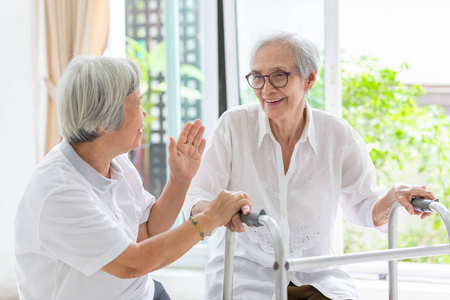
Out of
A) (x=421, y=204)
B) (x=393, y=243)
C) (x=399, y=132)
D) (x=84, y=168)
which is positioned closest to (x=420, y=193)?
(x=421, y=204)

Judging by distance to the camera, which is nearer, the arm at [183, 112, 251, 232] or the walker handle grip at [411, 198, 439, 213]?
the walker handle grip at [411, 198, 439, 213]

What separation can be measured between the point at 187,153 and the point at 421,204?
76 centimetres

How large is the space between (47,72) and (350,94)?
1787 millimetres

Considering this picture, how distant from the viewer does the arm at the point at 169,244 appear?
1.43m

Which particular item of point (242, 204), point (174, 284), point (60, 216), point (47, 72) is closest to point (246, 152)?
point (242, 204)

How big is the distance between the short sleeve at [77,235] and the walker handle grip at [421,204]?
90cm

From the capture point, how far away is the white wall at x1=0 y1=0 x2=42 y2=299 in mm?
2895

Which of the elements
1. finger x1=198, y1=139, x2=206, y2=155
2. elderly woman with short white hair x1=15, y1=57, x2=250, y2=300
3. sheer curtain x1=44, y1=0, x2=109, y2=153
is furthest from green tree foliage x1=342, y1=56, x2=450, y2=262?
elderly woman with short white hair x1=15, y1=57, x2=250, y2=300

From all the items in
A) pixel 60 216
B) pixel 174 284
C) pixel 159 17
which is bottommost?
pixel 174 284

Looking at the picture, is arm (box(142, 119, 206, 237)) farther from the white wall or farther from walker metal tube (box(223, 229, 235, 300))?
the white wall

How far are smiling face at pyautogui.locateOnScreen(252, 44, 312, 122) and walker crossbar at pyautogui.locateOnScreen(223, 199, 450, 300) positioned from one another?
1.56 feet

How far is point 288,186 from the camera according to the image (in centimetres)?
189

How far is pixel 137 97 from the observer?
158 centimetres

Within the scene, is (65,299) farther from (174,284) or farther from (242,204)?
(174,284)
